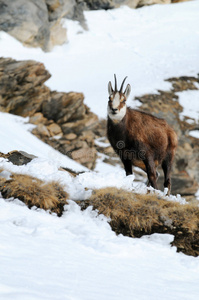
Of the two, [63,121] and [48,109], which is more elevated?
[48,109]

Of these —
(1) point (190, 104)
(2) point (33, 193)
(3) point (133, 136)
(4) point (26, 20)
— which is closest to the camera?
(2) point (33, 193)

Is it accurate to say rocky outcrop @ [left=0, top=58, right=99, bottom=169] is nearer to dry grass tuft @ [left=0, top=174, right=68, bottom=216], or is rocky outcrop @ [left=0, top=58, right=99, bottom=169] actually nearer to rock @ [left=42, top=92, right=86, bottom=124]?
rock @ [left=42, top=92, right=86, bottom=124]

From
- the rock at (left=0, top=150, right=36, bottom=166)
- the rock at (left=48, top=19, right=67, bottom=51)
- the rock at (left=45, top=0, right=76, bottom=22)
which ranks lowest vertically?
the rock at (left=48, top=19, right=67, bottom=51)

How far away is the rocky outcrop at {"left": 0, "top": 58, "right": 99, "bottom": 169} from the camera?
24.0m

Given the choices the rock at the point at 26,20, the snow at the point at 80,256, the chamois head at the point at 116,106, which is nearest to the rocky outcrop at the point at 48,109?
the snow at the point at 80,256

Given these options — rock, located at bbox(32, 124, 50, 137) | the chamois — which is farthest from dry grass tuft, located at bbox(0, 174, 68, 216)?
rock, located at bbox(32, 124, 50, 137)

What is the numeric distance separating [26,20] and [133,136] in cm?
2875

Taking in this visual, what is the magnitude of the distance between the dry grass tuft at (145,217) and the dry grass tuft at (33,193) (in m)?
0.64

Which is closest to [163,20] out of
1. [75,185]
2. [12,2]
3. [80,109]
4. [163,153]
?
[12,2]

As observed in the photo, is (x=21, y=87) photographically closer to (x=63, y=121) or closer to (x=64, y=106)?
(x=64, y=106)

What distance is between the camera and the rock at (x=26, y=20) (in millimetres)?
34344

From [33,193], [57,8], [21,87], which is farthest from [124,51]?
[33,193]

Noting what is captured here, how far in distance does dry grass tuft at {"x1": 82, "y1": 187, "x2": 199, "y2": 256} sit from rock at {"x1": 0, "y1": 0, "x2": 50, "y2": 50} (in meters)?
30.5

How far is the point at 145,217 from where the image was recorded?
7172 mm
